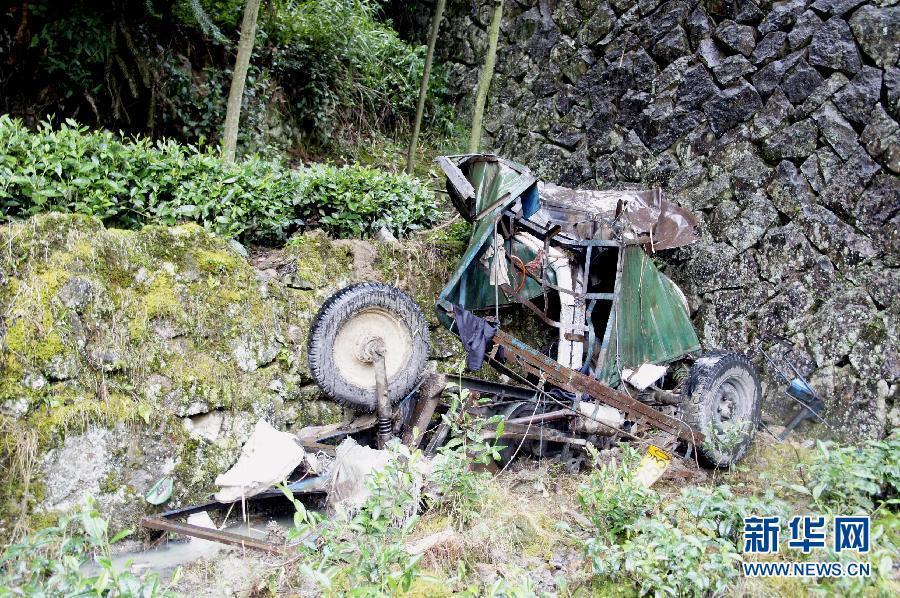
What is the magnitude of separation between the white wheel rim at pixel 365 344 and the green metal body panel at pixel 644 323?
1674mm

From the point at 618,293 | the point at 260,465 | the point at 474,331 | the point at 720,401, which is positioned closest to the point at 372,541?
the point at 260,465

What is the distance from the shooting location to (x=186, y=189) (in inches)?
210

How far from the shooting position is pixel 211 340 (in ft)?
15.9

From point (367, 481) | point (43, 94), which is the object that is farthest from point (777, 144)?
point (43, 94)

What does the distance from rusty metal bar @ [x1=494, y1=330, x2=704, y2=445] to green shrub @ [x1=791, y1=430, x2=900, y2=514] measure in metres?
1.23

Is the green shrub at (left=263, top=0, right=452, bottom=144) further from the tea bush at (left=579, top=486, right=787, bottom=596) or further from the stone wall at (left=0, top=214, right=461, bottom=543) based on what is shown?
the tea bush at (left=579, top=486, right=787, bottom=596)

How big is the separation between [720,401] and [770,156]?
9.88 feet

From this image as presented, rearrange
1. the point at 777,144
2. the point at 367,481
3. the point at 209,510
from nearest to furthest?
the point at 367,481 → the point at 209,510 → the point at 777,144

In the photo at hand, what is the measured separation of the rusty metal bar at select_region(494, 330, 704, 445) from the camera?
16.0 feet

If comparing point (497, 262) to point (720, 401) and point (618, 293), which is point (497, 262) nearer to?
point (618, 293)

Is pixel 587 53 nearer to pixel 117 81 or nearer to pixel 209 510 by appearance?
pixel 117 81

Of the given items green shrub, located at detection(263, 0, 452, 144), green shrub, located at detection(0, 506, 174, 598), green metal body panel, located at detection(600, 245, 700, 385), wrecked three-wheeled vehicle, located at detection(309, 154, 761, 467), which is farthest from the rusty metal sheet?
green shrub, located at detection(0, 506, 174, 598)

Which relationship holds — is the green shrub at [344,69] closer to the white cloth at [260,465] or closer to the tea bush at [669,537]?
the white cloth at [260,465]

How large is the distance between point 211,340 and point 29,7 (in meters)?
4.33
